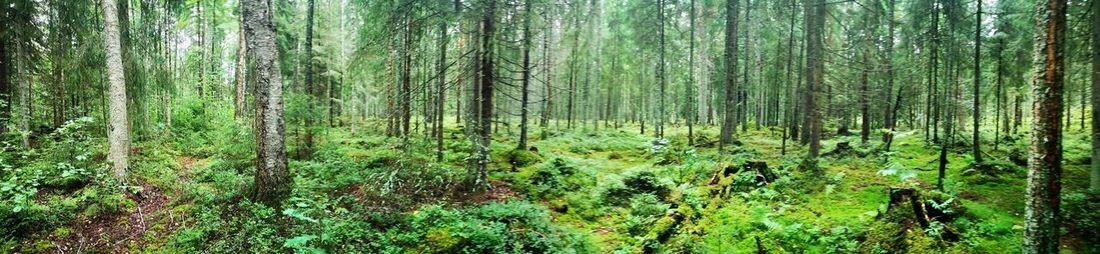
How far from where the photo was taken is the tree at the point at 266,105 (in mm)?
7910

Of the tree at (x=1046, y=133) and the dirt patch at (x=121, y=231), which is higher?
the tree at (x=1046, y=133)

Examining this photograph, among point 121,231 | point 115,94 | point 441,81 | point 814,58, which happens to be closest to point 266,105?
point 121,231

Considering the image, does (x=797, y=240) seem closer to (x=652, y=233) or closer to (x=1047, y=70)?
(x=652, y=233)

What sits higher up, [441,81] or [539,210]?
[441,81]

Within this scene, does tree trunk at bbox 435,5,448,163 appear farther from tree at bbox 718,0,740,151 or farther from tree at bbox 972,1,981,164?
tree at bbox 972,1,981,164

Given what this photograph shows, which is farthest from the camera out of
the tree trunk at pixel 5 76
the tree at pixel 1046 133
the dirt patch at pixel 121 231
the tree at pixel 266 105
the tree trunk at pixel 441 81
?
the tree trunk at pixel 5 76

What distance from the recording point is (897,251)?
19.1ft

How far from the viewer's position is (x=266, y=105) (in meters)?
7.99

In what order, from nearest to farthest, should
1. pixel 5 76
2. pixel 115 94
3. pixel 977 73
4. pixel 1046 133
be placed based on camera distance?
pixel 1046 133, pixel 115 94, pixel 977 73, pixel 5 76

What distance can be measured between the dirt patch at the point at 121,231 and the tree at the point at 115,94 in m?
1.12

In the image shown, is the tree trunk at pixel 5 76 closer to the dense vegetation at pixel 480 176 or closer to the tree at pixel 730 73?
the dense vegetation at pixel 480 176

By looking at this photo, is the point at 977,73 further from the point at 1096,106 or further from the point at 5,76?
the point at 5,76

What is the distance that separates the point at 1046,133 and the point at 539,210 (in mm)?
5994

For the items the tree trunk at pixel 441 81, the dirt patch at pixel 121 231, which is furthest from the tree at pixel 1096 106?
the dirt patch at pixel 121 231
